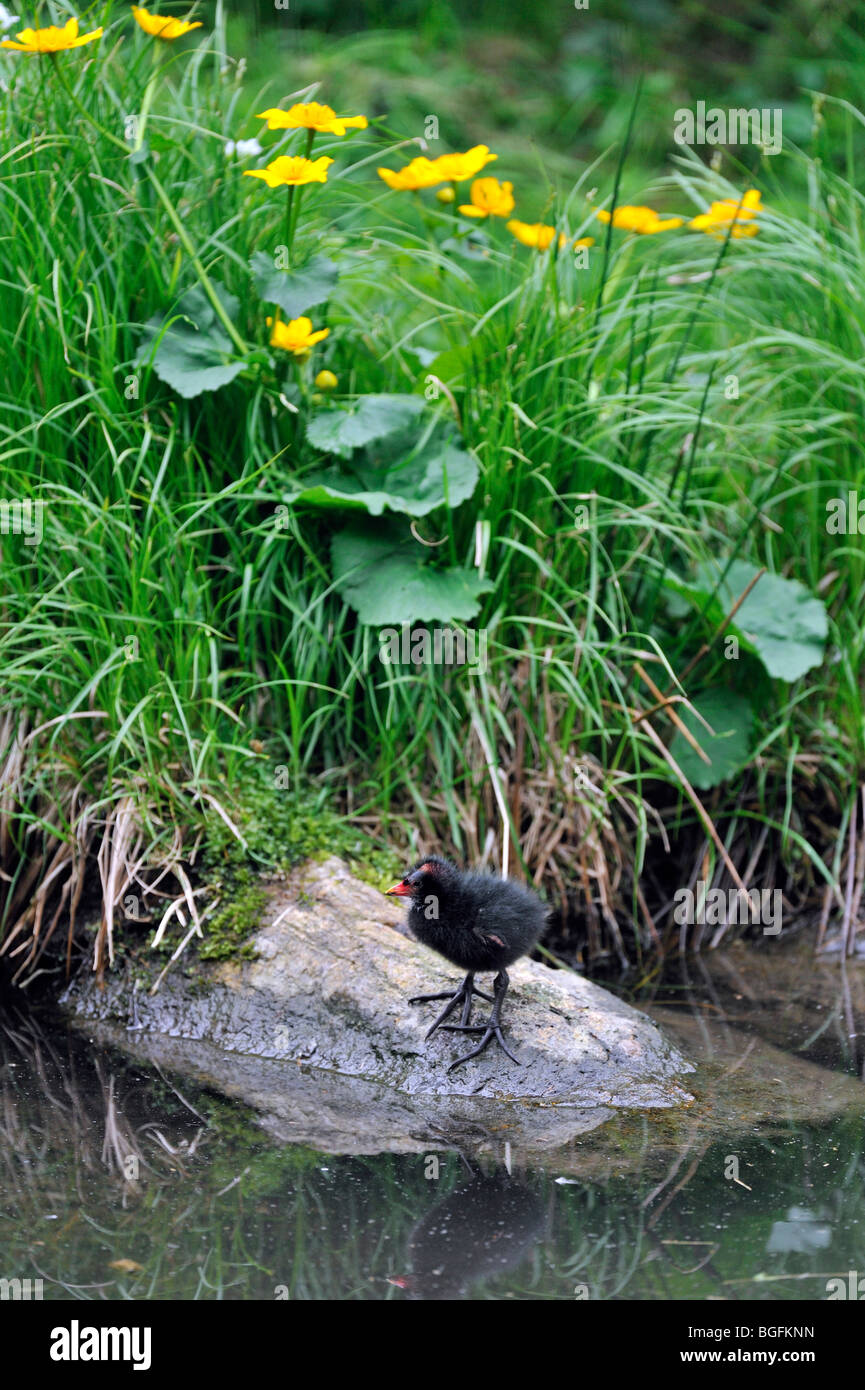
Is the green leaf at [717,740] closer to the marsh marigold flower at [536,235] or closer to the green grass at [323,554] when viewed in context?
the green grass at [323,554]

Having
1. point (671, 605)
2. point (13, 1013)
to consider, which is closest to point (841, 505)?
point (671, 605)

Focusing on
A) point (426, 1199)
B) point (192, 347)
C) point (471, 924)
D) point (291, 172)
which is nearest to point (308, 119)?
point (291, 172)

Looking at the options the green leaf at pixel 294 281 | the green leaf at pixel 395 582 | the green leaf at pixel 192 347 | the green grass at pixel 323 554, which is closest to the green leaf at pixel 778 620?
the green grass at pixel 323 554

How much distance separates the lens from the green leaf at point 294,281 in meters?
3.17

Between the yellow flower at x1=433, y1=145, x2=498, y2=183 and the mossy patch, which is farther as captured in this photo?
the yellow flower at x1=433, y1=145, x2=498, y2=183

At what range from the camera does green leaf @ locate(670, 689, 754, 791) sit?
11.6ft

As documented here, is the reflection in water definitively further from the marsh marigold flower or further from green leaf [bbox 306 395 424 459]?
the marsh marigold flower

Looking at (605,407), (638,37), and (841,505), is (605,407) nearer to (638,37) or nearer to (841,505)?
(841,505)

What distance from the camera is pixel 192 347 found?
3.26 meters

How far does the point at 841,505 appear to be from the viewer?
3.79 meters

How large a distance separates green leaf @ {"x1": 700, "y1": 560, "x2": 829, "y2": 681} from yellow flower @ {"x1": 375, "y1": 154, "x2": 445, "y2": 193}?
135 cm

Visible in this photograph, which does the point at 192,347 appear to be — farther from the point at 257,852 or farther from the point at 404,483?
the point at 257,852

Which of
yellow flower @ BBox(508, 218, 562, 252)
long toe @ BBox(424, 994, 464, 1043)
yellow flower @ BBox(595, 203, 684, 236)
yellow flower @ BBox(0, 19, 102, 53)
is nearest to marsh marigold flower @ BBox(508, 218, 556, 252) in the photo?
yellow flower @ BBox(508, 218, 562, 252)

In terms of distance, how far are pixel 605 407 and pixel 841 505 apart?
86cm
